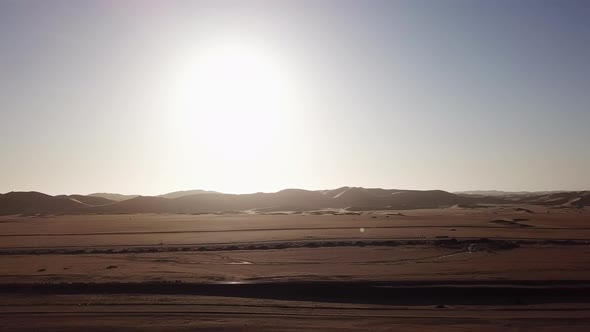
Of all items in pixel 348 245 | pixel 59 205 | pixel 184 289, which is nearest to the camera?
pixel 184 289

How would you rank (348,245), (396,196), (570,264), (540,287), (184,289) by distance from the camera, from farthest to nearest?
(396,196) < (348,245) < (570,264) < (184,289) < (540,287)

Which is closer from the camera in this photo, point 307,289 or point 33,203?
point 307,289

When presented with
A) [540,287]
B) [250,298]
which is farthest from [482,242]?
[250,298]

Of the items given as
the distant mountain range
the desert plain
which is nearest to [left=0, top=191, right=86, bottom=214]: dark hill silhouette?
the distant mountain range

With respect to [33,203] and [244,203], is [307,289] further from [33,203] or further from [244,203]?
[33,203]

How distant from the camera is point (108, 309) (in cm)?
1115

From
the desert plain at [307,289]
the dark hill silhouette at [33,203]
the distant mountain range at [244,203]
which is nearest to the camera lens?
the desert plain at [307,289]

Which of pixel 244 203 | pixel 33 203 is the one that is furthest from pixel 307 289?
pixel 33 203

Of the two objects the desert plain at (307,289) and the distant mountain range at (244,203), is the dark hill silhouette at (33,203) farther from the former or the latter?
the desert plain at (307,289)

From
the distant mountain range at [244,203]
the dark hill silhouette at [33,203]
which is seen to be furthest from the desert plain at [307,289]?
the dark hill silhouette at [33,203]

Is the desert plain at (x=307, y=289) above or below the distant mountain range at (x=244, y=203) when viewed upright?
below

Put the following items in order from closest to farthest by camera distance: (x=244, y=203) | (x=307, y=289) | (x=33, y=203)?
(x=307, y=289) → (x=33, y=203) → (x=244, y=203)

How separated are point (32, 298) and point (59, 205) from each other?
74.7 m

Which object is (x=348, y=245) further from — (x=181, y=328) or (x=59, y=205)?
(x=59, y=205)
